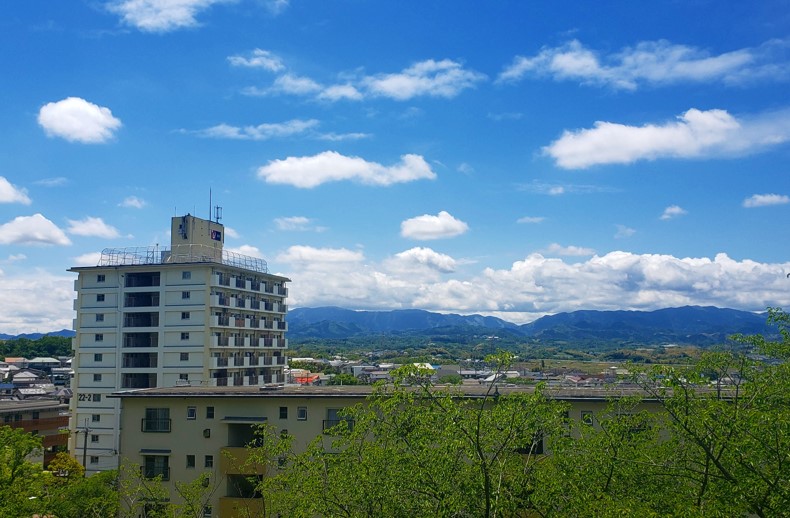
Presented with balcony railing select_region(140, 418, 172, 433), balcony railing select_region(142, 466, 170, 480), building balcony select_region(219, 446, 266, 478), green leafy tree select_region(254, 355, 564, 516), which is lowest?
balcony railing select_region(142, 466, 170, 480)

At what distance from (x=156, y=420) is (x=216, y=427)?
282 centimetres

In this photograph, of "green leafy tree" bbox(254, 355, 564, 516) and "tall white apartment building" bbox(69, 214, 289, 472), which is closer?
"green leafy tree" bbox(254, 355, 564, 516)

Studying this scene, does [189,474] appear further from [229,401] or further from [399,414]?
[399,414]

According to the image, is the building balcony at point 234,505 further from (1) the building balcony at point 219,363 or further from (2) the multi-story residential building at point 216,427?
(1) the building balcony at point 219,363

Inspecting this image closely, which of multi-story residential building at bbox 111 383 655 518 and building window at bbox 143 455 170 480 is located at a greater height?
multi-story residential building at bbox 111 383 655 518

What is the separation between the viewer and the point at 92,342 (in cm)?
5394

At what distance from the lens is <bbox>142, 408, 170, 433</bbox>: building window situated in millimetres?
27641

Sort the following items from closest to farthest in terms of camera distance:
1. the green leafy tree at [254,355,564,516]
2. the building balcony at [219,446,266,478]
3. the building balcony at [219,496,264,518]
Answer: the green leafy tree at [254,355,564,516]
the building balcony at [219,496,264,518]
the building balcony at [219,446,266,478]

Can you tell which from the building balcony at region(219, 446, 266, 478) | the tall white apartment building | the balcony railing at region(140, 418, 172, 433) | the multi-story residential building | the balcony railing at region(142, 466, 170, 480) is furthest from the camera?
the tall white apartment building

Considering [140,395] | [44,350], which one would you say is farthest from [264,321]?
[44,350]

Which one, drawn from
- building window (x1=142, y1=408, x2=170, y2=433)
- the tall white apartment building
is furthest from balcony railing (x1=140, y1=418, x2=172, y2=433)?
the tall white apartment building

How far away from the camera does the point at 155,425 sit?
27.8 metres

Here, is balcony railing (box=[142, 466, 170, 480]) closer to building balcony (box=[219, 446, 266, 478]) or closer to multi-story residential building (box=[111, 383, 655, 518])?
multi-story residential building (box=[111, 383, 655, 518])

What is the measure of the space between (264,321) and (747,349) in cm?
5040
